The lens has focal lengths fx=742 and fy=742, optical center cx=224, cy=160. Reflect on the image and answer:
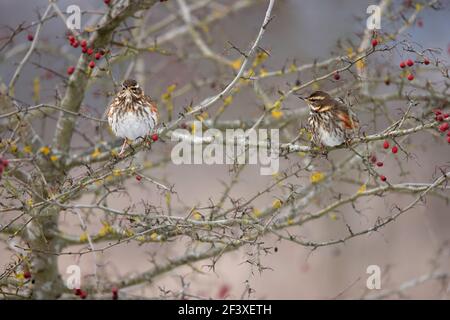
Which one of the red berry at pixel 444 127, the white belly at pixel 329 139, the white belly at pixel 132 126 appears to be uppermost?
the white belly at pixel 132 126

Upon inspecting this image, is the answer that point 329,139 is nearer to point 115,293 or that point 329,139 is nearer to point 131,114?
point 131,114

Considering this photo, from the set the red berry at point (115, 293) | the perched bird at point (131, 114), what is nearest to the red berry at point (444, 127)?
the perched bird at point (131, 114)

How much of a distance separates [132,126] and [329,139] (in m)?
1.89

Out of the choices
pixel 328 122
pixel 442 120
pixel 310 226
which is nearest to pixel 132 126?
pixel 328 122

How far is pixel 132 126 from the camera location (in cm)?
712

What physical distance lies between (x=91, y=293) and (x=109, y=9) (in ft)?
9.30

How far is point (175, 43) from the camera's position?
12.5 meters

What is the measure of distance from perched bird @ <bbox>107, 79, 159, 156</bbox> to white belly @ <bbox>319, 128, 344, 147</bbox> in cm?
165

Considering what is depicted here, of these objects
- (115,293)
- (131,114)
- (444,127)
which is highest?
(131,114)

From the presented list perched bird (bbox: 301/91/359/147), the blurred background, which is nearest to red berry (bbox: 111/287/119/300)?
perched bird (bbox: 301/91/359/147)

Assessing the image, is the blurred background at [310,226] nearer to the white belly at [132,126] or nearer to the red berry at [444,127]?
the white belly at [132,126]

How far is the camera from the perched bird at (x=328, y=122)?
23.3 feet
